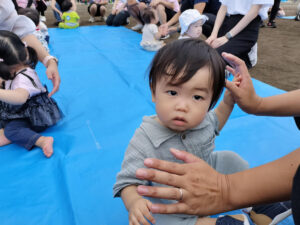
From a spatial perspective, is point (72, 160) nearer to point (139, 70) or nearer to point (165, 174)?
point (165, 174)

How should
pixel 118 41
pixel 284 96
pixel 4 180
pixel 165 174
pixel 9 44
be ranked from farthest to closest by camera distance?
1. pixel 118 41
2. pixel 9 44
3. pixel 4 180
4. pixel 284 96
5. pixel 165 174

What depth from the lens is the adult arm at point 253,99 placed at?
0.74 m

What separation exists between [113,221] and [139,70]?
1.55m

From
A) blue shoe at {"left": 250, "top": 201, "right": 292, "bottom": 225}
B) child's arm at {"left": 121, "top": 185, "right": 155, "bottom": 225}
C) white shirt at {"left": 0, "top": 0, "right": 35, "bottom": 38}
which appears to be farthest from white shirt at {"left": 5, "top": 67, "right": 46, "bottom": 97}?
blue shoe at {"left": 250, "top": 201, "right": 292, "bottom": 225}

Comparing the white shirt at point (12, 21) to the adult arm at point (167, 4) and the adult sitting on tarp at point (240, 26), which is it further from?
the adult arm at point (167, 4)

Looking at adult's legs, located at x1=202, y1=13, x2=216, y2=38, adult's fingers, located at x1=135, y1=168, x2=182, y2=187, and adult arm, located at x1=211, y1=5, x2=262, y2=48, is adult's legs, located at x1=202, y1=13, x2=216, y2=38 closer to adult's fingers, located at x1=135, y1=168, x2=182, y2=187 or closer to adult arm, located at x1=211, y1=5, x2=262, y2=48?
adult arm, located at x1=211, y1=5, x2=262, y2=48

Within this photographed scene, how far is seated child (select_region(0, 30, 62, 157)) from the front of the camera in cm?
114

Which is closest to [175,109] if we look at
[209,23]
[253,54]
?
[253,54]

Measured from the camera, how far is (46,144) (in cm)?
114

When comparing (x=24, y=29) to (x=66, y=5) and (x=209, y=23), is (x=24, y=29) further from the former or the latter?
(x=66, y=5)

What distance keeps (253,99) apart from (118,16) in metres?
4.03

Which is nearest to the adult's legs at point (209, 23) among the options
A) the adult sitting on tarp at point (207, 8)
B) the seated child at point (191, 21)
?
the adult sitting on tarp at point (207, 8)

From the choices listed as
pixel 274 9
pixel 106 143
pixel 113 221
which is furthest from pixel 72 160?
pixel 274 9

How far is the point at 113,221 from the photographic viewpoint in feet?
2.73
